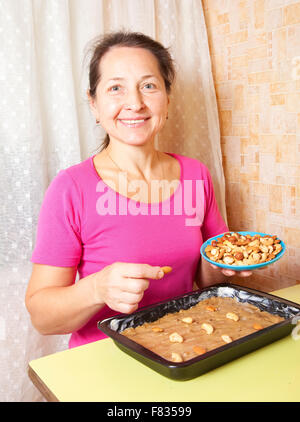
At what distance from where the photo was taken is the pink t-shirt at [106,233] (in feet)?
4.20

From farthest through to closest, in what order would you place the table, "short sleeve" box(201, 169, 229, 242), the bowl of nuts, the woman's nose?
"short sleeve" box(201, 169, 229, 242), the woman's nose, the bowl of nuts, the table

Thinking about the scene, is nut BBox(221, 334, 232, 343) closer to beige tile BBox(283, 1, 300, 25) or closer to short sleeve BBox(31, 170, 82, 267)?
short sleeve BBox(31, 170, 82, 267)

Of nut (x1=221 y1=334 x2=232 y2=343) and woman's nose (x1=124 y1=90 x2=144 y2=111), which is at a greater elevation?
woman's nose (x1=124 y1=90 x2=144 y2=111)

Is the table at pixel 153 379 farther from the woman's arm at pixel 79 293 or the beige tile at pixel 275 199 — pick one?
the beige tile at pixel 275 199

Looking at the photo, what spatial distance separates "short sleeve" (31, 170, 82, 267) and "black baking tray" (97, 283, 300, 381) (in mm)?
299

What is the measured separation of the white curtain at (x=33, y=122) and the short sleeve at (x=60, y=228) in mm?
275

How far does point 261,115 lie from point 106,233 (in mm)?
924

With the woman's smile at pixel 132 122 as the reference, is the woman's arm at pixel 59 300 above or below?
below

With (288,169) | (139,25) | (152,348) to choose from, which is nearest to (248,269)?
(152,348)

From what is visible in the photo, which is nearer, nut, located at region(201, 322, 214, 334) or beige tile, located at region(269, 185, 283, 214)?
nut, located at region(201, 322, 214, 334)

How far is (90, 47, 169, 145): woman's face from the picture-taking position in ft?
4.53

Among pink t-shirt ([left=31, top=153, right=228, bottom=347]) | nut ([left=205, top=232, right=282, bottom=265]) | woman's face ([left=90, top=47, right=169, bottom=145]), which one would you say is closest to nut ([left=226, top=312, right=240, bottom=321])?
nut ([left=205, top=232, right=282, bottom=265])

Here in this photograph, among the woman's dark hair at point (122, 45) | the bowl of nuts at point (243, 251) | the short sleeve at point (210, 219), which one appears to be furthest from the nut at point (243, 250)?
the woman's dark hair at point (122, 45)

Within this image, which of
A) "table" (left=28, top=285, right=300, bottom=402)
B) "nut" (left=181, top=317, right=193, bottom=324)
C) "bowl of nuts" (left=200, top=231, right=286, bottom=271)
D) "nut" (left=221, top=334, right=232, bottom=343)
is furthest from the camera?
"bowl of nuts" (left=200, top=231, right=286, bottom=271)
